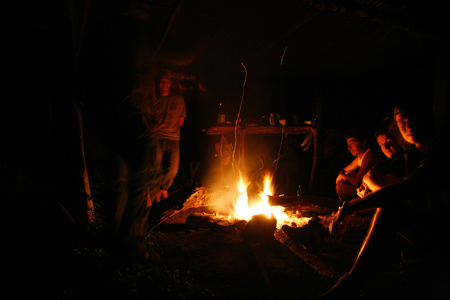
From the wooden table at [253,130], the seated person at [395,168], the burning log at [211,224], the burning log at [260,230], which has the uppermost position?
the wooden table at [253,130]

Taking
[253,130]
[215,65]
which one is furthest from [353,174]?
[215,65]

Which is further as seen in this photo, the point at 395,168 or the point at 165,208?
the point at 165,208

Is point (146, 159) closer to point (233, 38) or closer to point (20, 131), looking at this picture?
point (233, 38)

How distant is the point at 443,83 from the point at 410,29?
5.73 ft

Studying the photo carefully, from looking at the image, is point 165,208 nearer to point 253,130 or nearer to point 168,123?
point 168,123

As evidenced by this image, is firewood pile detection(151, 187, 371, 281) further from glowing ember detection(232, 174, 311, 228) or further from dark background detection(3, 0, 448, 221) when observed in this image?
dark background detection(3, 0, 448, 221)

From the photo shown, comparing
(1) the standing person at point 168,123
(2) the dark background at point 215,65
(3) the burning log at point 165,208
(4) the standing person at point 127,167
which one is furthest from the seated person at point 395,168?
(1) the standing person at point 168,123

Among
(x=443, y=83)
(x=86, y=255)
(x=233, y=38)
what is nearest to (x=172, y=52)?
(x=233, y=38)

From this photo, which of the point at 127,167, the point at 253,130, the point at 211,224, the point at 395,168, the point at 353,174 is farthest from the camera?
the point at 253,130

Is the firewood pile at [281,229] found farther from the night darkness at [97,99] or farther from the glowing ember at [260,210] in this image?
the night darkness at [97,99]

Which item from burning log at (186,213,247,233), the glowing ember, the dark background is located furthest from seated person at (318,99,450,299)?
the glowing ember

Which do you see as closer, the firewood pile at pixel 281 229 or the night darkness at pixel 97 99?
the night darkness at pixel 97 99

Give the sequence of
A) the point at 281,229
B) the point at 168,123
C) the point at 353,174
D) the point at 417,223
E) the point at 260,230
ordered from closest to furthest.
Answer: the point at 417,223 → the point at 260,230 → the point at 281,229 → the point at 353,174 → the point at 168,123

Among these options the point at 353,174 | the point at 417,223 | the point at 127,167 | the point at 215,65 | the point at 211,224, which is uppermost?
the point at 215,65
